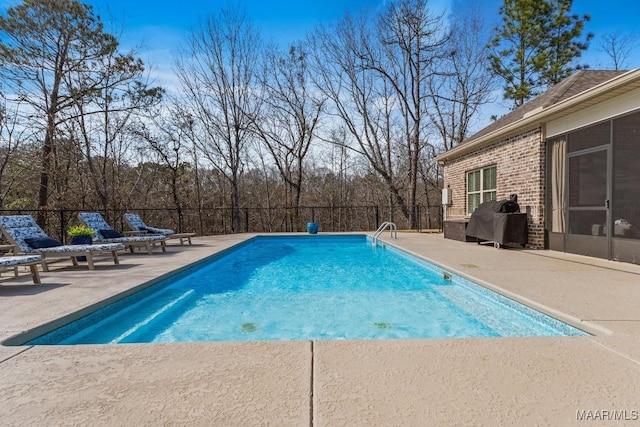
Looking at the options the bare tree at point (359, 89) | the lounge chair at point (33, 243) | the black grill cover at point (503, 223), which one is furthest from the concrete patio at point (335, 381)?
the bare tree at point (359, 89)

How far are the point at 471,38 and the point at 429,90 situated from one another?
9.78ft

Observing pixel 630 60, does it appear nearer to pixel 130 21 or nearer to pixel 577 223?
pixel 577 223

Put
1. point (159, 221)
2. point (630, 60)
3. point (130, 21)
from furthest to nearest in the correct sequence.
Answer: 1. point (630, 60)
2. point (159, 221)
3. point (130, 21)

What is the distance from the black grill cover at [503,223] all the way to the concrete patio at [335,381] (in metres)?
4.16

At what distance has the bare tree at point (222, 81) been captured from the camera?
13.7m

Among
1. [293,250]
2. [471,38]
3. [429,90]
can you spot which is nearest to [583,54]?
[471,38]

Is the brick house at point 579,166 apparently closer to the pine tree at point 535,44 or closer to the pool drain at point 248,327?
the pool drain at point 248,327

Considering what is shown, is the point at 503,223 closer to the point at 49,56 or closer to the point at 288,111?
the point at 288,111

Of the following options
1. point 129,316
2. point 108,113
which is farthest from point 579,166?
point 108,113

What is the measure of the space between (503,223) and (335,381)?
609cm

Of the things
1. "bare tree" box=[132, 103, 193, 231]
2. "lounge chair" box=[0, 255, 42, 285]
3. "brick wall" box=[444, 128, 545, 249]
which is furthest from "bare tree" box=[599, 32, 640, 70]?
"lounge chair" box=[0, 255, 42, 285]

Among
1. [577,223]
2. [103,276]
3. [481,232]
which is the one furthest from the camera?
[481,232]

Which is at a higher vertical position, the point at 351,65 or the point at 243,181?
the point at 351,65

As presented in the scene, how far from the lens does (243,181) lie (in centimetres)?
1545
